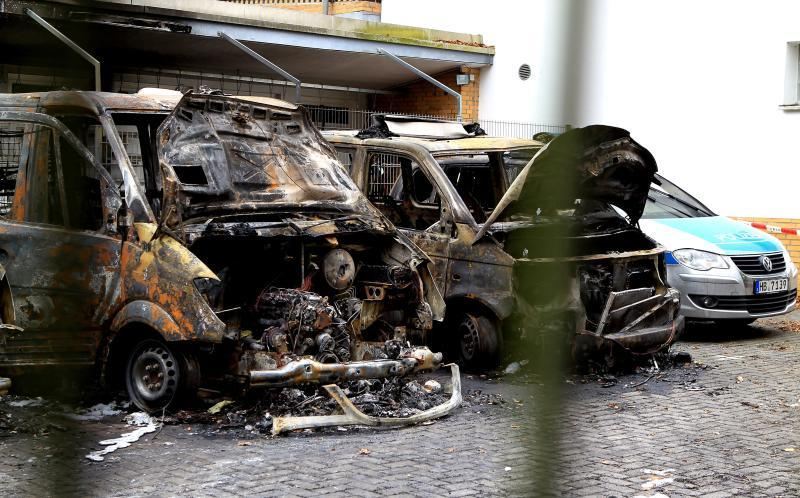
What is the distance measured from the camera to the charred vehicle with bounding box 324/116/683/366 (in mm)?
8500

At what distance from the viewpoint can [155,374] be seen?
688cm

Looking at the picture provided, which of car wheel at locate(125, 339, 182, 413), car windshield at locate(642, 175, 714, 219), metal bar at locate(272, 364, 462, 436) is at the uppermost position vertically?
car windshield at locate(642, 175, 714, 219)

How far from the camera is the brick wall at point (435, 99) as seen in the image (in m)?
17.3

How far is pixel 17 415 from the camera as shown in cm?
688

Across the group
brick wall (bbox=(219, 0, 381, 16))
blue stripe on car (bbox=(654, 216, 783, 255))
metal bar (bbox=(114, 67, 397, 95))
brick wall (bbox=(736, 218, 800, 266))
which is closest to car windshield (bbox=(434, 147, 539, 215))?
blue stripe on car (bbox=(654, 216, 783, 255))

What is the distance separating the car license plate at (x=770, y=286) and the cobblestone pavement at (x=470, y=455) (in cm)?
283

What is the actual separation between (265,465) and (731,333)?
7293 mm

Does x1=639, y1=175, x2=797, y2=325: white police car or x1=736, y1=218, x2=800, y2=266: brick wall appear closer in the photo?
x1=639, y1=175, x2=797, y2=325: white police car

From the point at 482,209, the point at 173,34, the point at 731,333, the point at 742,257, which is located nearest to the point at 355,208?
the point at 482,209

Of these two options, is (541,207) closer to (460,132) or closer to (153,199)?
(153,199)

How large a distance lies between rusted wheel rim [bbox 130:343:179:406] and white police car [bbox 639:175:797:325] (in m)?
5.80

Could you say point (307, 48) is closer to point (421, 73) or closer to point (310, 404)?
point (421, 73)

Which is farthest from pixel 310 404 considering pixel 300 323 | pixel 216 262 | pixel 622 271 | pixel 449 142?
pixel 449 142

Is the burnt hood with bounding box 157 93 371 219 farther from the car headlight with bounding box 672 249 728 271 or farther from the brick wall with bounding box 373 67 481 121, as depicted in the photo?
the brick wall with bounding box 373 67 481 121
